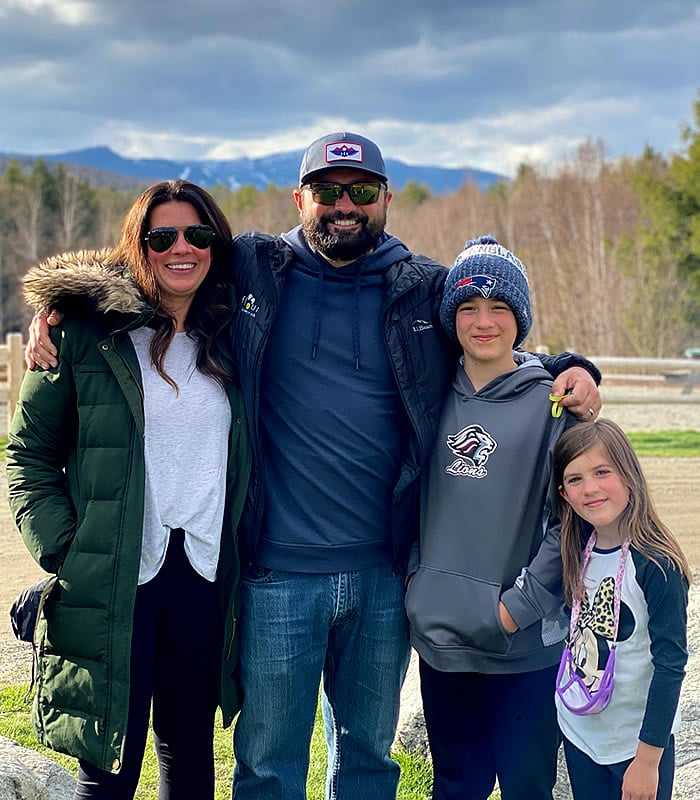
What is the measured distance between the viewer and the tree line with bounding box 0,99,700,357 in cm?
2877

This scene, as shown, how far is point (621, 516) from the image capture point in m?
2.79

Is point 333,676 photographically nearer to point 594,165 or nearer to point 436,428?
point 436,428

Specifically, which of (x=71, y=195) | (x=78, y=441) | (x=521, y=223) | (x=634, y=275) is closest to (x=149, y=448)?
(x=78, y=441)

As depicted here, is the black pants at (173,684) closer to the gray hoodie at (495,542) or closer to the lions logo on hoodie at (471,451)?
the gray hoodie at (495,542)

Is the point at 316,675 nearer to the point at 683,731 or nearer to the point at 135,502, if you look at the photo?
the point at 135,502

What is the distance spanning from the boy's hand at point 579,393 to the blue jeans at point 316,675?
765 millimetres

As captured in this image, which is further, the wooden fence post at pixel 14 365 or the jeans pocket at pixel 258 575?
the wooden fence post at pixel 14 365

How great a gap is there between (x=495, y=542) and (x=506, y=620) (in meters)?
0.22

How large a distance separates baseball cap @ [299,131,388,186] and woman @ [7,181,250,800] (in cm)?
38

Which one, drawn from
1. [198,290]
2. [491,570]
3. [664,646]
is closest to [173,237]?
[198,290]

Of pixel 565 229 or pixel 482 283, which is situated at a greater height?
pixel 565 229

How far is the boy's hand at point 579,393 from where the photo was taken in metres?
2.89

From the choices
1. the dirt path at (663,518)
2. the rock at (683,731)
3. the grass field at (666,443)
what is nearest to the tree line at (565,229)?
the grass field at (666,443)

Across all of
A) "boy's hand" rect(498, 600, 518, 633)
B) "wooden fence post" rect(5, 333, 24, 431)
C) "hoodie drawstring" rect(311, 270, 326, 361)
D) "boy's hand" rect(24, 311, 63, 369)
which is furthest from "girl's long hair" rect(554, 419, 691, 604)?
"wooden fence post" rect(5, 333, 24, 431)
